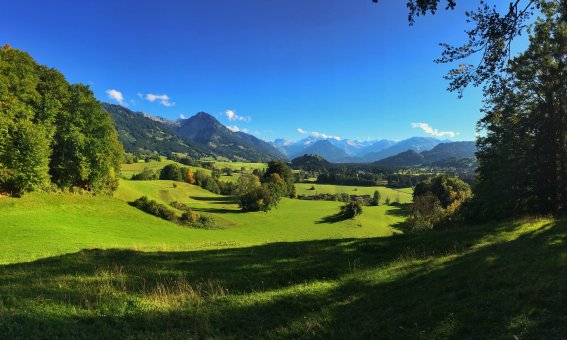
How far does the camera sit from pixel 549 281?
8.85 meters

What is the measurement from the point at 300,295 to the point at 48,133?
51809 mm

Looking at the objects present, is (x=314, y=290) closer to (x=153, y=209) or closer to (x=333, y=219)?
(x=153, y=209)

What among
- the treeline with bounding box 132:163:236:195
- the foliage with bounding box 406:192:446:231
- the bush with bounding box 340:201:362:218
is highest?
the treeline with bounding box 132:163:236:195

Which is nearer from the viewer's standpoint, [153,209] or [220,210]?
[153,209]

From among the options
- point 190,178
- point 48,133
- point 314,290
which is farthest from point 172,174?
point 314,290

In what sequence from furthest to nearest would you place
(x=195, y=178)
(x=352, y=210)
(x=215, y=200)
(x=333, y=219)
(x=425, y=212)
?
(x=195, y=178) < (x=215, y=200) < (x=352, y=210) < (x=333, y=219) < (x=425, y=212)

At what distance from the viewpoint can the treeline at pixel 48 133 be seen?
41.3 m

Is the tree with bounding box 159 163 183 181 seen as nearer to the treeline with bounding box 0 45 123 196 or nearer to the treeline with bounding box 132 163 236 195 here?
the treeline with bounding box 132 163 236 195

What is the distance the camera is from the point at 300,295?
10984mm

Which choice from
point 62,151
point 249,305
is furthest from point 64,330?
point 62,151

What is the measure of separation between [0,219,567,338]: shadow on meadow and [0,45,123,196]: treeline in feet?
115

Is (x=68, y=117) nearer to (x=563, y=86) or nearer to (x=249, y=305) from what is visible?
(x=249, y=305)

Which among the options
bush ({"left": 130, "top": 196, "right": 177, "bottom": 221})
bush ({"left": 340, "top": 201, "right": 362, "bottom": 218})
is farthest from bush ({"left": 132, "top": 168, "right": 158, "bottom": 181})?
bush ({"left": 340, "top": 201, "right": 362, "bottom": 218})

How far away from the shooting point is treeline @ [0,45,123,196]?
1626 inches
